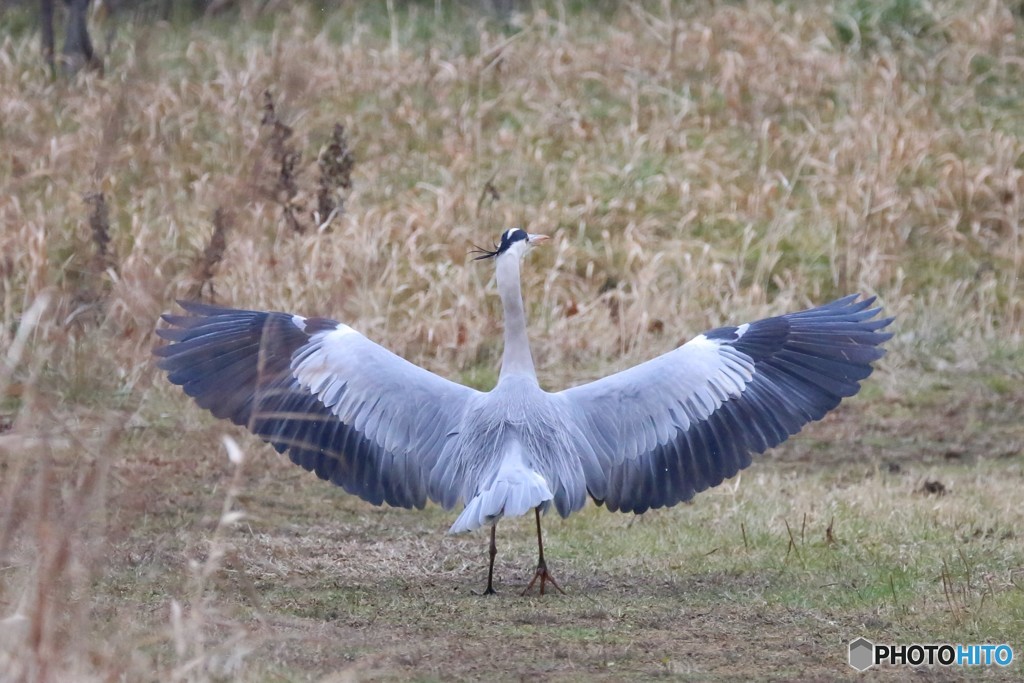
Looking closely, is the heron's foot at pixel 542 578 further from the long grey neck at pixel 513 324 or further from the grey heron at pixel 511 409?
the long grey neck at pixel 513 324

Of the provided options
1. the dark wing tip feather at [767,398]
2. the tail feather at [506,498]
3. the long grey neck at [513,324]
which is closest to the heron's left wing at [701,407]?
the dark wing tip feather at [767,398]

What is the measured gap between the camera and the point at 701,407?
5.84 metres

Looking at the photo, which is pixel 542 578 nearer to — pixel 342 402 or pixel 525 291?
pixel 342 402

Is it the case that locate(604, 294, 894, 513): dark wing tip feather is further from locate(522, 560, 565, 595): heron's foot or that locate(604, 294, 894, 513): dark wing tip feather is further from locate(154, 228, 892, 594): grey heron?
locate(522, 560, 565, 595): heron's foot

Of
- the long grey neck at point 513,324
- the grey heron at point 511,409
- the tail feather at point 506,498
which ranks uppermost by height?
the long grey neck at point 513,324

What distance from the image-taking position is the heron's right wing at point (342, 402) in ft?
18.8

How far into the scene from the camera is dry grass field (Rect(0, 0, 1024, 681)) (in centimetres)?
438

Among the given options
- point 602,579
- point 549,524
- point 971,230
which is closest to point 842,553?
point 602,579

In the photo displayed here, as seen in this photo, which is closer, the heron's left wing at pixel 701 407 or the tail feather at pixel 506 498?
the tail feather at pixel 506 498

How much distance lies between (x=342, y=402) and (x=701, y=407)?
1360mm

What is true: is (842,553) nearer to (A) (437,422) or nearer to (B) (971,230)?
(A) (437,422)

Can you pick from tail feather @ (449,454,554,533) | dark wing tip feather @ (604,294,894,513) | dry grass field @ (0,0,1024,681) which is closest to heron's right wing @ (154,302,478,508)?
dry grass field @ (0,0,1024,681)

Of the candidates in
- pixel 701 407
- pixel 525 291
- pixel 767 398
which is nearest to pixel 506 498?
pixel 701 407

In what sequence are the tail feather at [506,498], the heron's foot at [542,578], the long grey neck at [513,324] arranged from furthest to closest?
1. the long grey neck at [513,324]
2. the heron's foot at [542,578]
3. the tail feather at [506,498]
